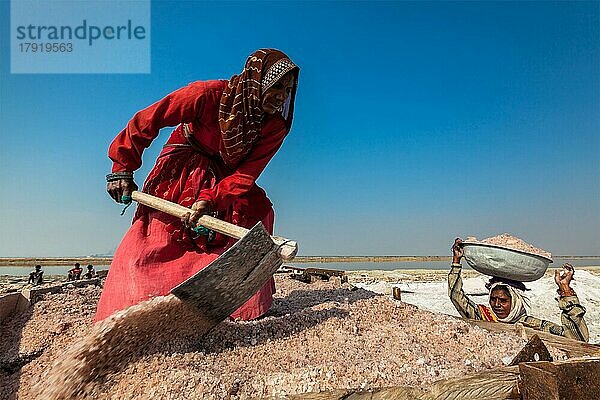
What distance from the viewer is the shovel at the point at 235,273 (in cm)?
197

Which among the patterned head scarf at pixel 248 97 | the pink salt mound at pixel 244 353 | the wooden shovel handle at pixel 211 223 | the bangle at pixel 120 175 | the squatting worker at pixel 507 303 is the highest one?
the patterned head scarf at pixel 248 97

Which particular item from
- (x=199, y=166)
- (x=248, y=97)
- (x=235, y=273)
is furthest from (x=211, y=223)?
(x=248, y=97)

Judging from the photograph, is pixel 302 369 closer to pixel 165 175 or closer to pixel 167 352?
pixel 167 352

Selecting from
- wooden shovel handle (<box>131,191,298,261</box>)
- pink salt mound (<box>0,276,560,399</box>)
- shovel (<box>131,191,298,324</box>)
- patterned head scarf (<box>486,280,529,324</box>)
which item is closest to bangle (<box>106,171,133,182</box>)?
wooden shovel handle (<box>131,191,298,261</box>)

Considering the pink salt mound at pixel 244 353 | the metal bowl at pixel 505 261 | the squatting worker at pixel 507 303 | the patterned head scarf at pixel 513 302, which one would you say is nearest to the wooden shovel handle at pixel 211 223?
the pink salt mound at pixel 244 353

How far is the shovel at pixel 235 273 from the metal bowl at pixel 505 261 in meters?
2.34

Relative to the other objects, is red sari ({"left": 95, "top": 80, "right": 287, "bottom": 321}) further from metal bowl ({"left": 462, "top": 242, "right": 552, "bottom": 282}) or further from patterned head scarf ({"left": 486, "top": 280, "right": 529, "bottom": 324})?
patterned head scarf ({"left": 486, "top": 280, "right": 529, "bottom": 324})

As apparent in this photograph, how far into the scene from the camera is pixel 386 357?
1.84m

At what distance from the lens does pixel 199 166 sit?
288 cm

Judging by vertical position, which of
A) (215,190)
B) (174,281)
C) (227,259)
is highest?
(215,190)

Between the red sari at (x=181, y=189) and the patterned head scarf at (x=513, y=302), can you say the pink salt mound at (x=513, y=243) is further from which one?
the red sari at (x=181, y=189)

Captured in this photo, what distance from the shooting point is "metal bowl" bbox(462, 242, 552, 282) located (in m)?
3.73

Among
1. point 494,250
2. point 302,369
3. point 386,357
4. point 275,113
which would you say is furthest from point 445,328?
point 494,250

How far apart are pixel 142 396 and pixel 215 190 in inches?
52.7
